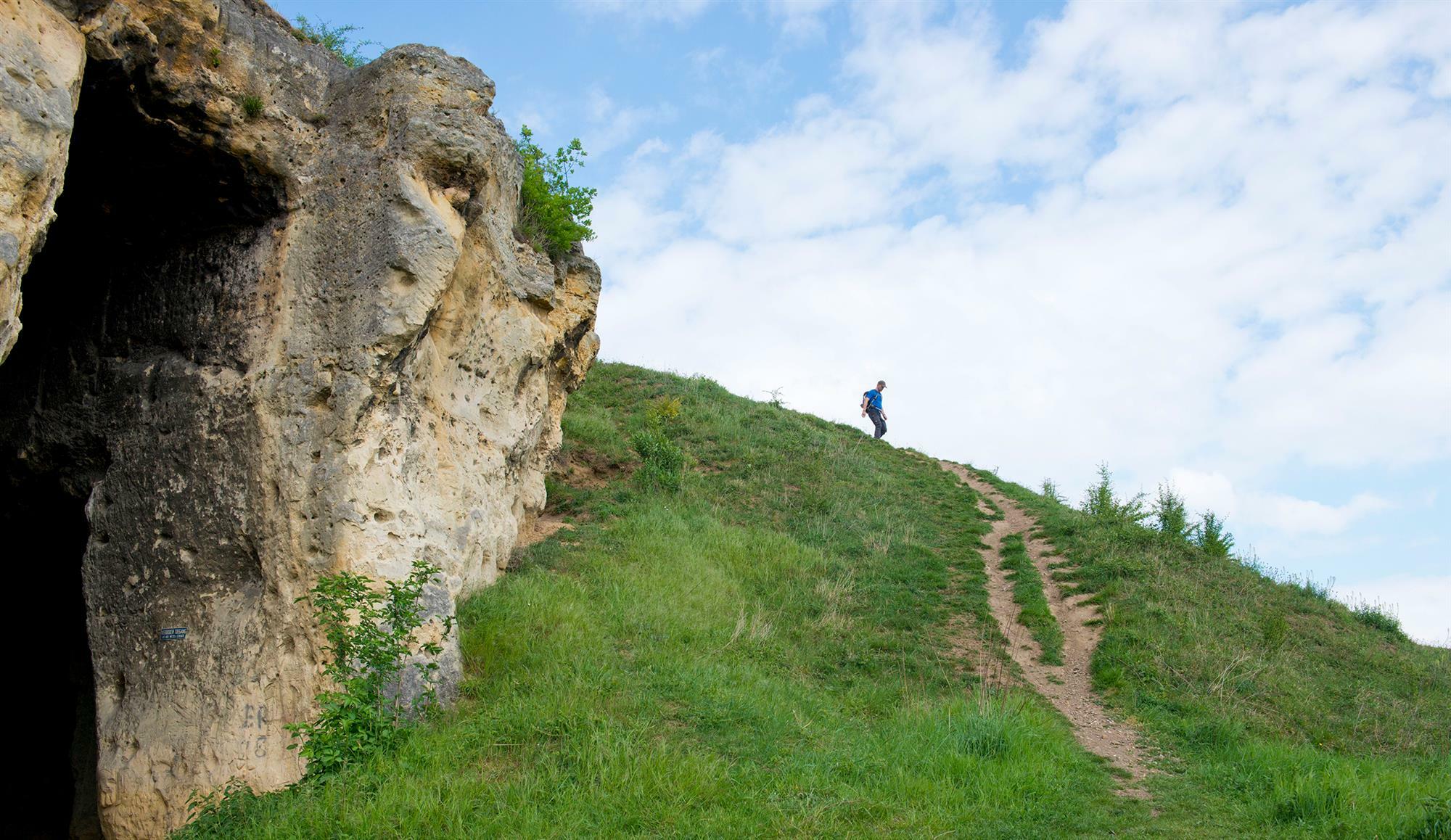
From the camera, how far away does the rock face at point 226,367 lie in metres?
7.60

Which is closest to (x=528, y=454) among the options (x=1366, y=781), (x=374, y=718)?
(x=374, y=718)

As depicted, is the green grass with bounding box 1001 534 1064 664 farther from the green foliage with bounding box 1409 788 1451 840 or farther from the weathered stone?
the weathered stone

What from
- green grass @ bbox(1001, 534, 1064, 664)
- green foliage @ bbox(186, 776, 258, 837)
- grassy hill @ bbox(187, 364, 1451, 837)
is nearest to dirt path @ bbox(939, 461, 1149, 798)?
green grass @ bbox(1001, 534, 1064, 664)

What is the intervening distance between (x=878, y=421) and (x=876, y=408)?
1.32 ft

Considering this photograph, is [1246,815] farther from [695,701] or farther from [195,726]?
[195,726]

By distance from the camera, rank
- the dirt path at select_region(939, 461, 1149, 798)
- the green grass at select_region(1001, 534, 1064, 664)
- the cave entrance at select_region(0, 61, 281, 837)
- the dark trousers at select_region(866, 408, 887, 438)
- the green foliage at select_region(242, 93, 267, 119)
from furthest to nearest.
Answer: the dark trousers at select_region(866, 408, 887, 438)
the green grass at select_region(1001, 534, 1064, 664)
the dirt path at select_region(939, 461, 1149, 798)
the green foliage at select_region(242, 93, 267, 119)
the cave entrance at select_region(0, 61, 281, 837)

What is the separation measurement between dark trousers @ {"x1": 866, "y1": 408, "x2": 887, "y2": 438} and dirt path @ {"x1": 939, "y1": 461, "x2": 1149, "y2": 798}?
26.6 ft

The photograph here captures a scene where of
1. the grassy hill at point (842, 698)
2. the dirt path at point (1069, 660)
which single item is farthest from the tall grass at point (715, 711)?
the dirt path at point (1069, 660)

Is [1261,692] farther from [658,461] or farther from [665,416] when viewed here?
[665,416]

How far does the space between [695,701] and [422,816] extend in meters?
2.88

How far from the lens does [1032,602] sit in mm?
14336

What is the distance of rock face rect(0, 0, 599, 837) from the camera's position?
7.60 meters

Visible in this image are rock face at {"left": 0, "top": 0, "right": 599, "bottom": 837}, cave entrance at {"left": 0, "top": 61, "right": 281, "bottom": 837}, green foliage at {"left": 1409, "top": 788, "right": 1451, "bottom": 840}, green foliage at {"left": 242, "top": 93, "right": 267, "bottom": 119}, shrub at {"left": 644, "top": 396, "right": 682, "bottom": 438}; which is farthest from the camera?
shrub at {"left": 644, "top": 396, "right": 682, "bottom": 438}

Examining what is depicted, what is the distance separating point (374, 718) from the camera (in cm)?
734
